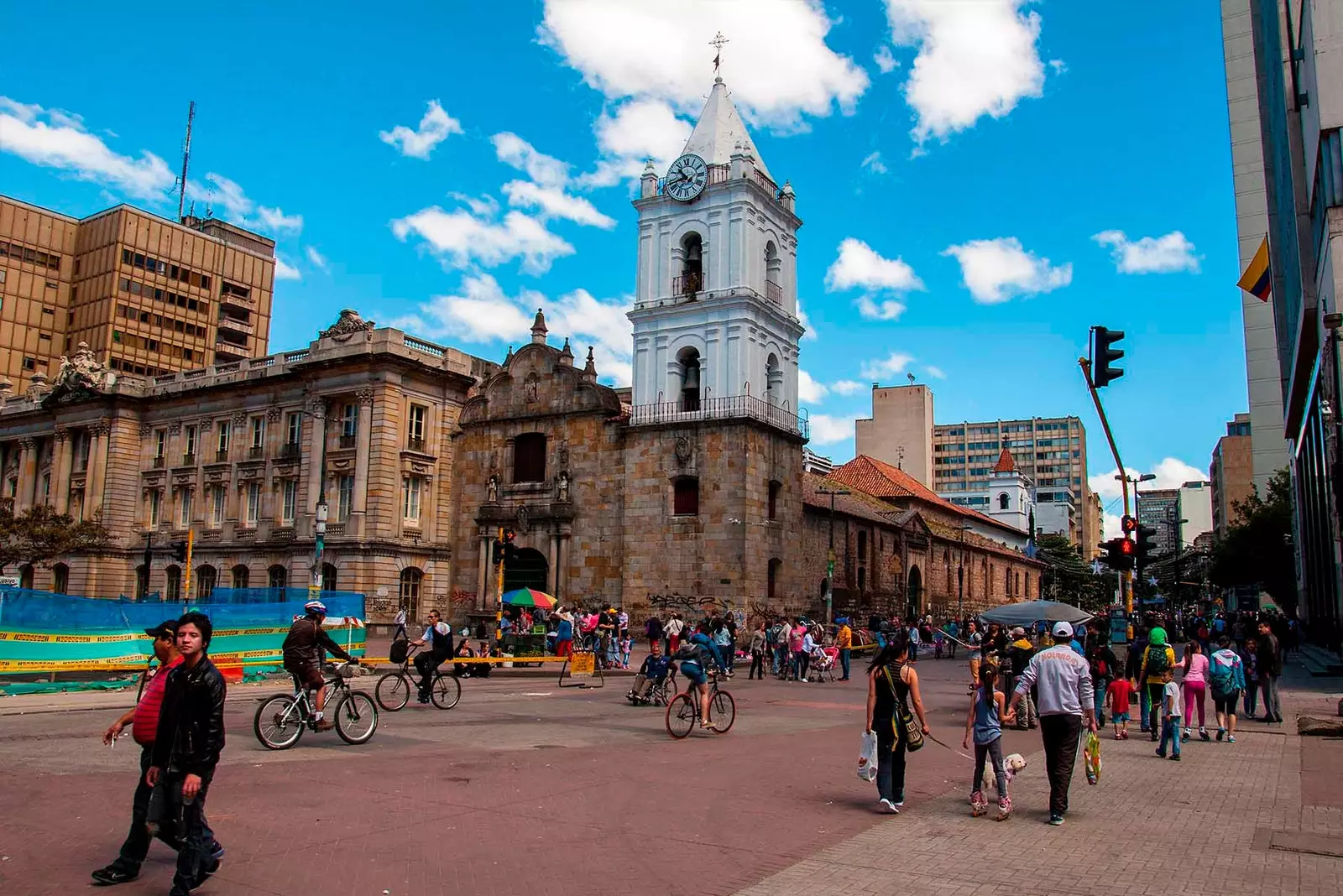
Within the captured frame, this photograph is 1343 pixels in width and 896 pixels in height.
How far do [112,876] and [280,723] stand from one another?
6374mm

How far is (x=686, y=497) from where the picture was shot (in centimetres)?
3894

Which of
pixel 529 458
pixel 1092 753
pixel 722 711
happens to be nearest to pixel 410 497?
pixel 529 458

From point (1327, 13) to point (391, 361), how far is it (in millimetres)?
32709

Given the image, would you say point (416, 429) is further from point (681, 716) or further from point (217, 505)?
point (681, 716)

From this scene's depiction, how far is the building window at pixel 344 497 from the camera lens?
42.6 metres

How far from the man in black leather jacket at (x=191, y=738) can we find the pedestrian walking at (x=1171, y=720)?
1187cm

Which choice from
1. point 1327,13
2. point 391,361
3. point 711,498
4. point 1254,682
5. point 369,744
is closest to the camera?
point 369,744

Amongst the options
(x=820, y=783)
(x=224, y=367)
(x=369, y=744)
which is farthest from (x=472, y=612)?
(x=820, y=783)

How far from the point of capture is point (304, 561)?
43250 millimetres

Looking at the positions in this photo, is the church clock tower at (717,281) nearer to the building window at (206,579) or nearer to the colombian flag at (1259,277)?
the colombian flag at (1259,277)

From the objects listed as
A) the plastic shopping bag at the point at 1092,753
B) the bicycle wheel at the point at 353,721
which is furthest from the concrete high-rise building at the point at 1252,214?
the bicycle wheel at the point at 353,721

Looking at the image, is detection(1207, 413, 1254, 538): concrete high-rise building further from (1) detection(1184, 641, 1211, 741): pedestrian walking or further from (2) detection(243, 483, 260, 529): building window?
(1) detection(1184, 641, 1211, 741): pedestrian walking

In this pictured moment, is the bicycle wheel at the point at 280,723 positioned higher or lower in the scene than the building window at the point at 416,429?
lower

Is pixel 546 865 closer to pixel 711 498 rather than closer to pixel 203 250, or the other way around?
pixel 711 498
